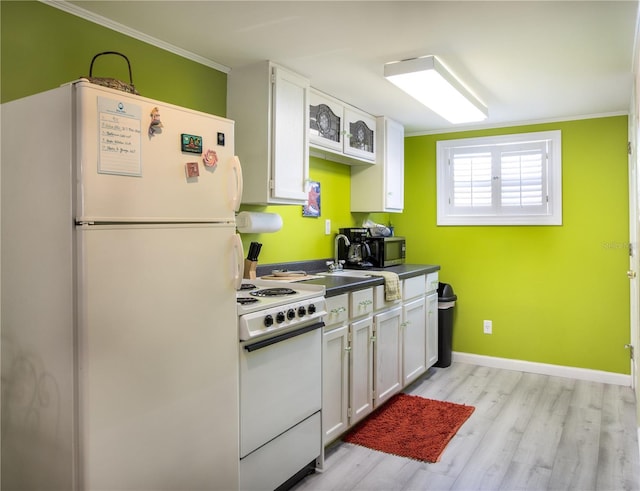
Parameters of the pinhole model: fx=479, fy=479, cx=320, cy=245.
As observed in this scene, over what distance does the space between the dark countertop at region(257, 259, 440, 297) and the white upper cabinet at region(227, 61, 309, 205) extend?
1.81 feet

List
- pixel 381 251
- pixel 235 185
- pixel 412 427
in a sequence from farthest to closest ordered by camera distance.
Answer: pixel 381 251
pixel 412 427
pixel 235 185

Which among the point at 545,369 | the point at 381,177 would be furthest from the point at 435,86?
the point at 545,369

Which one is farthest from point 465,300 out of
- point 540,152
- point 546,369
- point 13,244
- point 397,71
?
point 13,244

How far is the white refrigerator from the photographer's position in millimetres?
1558

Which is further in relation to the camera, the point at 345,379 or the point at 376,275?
the point at 376,275

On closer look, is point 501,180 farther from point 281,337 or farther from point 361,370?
point 281,337

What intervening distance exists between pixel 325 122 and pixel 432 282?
1.75m

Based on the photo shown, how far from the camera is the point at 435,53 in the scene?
2.70m

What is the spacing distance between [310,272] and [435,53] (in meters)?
1.78

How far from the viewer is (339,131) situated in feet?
11.8

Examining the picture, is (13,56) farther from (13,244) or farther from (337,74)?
(337,74)

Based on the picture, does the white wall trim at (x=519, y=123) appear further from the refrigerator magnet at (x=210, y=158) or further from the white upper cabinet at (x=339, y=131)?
the refrigerator magnet at (x=210, y=158)

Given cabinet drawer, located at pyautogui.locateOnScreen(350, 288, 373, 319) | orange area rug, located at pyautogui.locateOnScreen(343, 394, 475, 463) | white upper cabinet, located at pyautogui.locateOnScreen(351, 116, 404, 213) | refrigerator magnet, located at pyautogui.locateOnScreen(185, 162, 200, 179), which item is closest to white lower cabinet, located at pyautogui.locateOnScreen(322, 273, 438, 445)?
cabinet drawer, located at pyautogui.locateOnScreen(350, 288, 373, 319)

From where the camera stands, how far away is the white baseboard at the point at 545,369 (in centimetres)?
404
